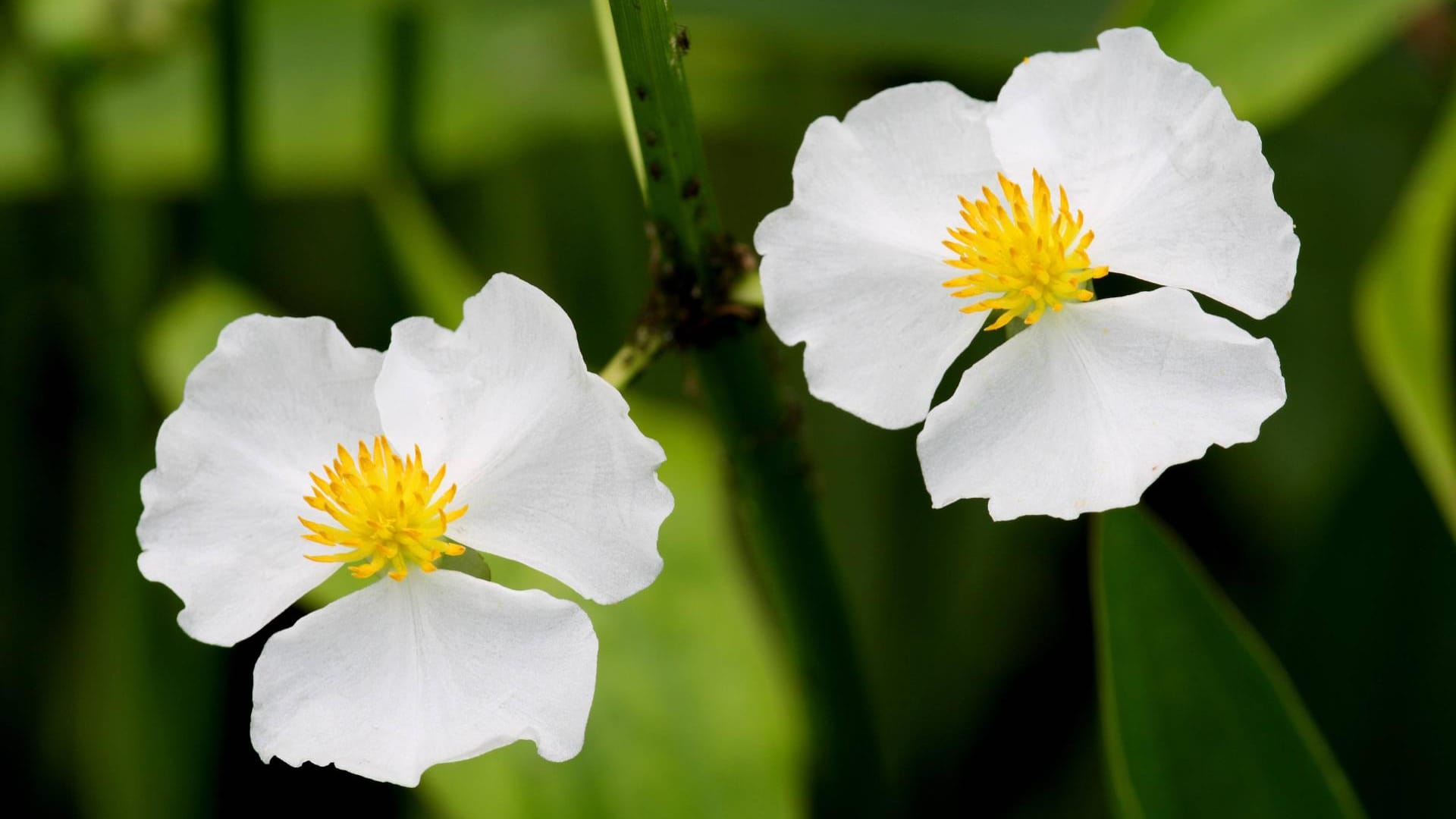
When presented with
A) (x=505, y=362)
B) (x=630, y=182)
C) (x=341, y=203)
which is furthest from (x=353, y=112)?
(x=505, y=362)

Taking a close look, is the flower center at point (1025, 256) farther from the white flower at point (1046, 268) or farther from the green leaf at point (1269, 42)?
the green leaf at point (1269, 42)

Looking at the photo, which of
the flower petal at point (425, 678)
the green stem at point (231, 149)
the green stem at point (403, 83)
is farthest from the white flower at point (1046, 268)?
the green stem at point (403, 83)

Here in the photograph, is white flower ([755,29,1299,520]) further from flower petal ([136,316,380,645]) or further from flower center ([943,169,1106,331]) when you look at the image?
flower petal ([136,316,380,645])

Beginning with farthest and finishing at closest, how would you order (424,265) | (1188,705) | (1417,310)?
(424,265)
(1417,310)
(1188,705)

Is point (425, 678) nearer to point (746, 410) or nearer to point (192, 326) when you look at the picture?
point (746, 410)

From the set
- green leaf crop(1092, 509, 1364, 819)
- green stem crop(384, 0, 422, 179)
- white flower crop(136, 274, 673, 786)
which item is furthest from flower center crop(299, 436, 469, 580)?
green stem crop(384, 0, 422, 179)

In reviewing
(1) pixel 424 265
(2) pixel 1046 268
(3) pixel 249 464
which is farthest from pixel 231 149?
(2) pixel 1046 268
